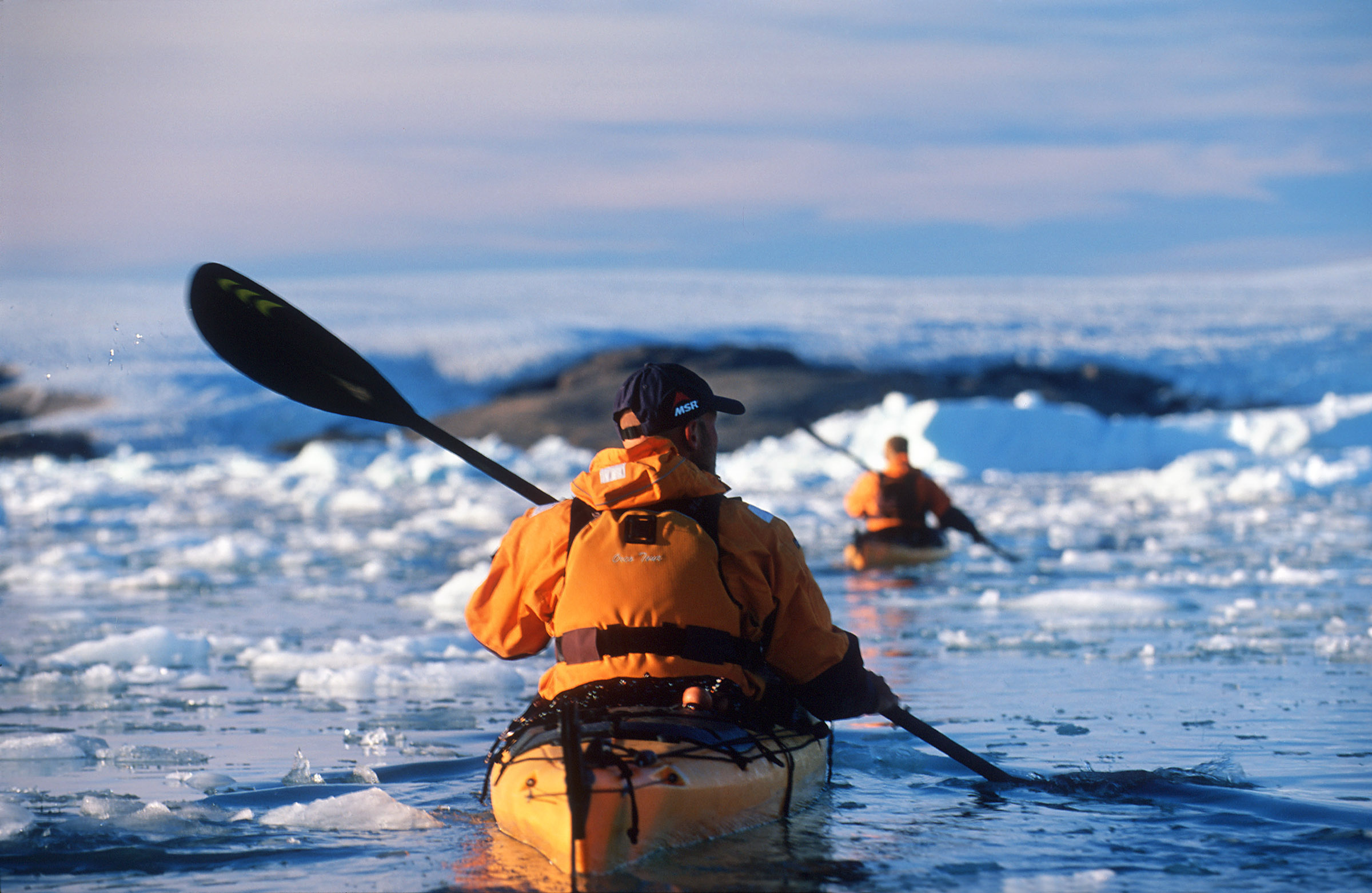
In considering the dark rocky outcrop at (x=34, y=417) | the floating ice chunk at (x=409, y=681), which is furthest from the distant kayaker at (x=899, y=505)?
the dark rocky outcrop at (x=34, y=417)

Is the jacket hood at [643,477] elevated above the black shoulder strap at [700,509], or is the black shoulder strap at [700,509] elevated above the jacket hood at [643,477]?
the jacket hood at [643,477]

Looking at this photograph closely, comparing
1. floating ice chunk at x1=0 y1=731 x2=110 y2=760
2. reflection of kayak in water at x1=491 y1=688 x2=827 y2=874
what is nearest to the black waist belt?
reflection of kayak in water at x1=491 y1=688 x2=827 y2=874

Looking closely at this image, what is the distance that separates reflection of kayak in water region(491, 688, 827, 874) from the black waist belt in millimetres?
114

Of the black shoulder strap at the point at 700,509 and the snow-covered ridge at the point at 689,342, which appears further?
the snow-covered ridge at the point at 689,342

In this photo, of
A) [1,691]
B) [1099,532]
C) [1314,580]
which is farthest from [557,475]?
[1,691]

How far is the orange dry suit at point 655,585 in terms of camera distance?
2994 mm

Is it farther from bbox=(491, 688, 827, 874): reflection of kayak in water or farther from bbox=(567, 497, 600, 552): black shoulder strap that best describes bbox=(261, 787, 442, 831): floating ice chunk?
bbox=(567, 497, 600, 552): black shoulder strap

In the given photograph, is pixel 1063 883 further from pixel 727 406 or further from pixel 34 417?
pixel 34 417

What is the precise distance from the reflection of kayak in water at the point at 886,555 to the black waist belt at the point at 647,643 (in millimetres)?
6621

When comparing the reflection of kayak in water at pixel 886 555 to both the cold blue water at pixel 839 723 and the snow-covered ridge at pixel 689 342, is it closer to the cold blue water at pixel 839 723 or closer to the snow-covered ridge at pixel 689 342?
the cold blue water at pixel 839 723

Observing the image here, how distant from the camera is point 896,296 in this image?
207ft

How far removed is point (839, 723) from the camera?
4.71 metres

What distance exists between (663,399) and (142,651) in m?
3.71

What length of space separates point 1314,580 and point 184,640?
19.5 ft
